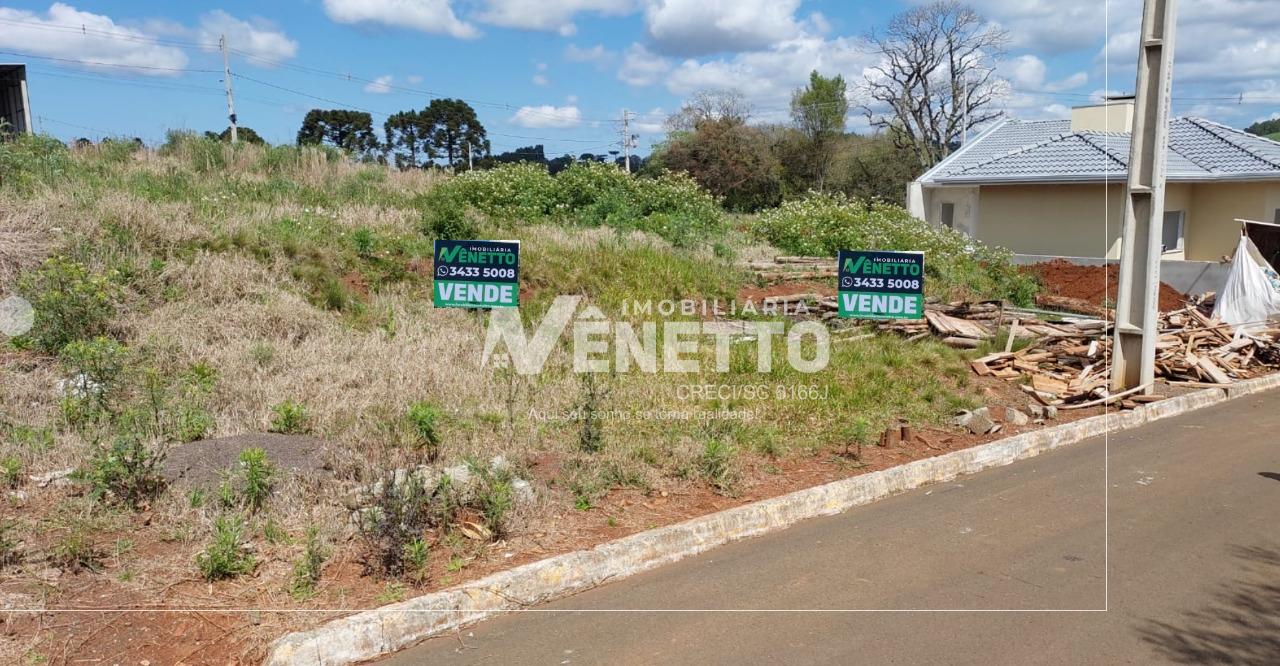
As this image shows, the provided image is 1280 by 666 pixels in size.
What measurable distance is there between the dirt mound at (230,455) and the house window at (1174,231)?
22.8 meters

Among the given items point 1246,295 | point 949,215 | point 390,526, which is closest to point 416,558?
point 390,526

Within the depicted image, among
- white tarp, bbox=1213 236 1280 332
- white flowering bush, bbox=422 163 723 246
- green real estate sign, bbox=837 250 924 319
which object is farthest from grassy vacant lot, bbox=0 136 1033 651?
white tarp, bbox=1213 236 1280 332

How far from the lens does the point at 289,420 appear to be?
7277 mm

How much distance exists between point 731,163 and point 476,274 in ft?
130

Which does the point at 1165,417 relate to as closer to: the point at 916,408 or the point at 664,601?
the point at 916,408

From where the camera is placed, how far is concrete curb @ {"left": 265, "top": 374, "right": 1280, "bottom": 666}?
14.6 ft

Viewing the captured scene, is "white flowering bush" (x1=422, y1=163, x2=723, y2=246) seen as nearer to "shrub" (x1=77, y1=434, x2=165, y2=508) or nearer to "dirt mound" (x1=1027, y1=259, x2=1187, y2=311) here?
"dirt mound" (x1=1027, y1=259, x2=1187, y2=311)

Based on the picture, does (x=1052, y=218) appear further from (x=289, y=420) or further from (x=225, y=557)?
(x=225, y=557)

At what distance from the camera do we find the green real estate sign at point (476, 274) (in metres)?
9.34

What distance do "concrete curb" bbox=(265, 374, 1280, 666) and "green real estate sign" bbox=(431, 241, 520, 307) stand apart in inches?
157

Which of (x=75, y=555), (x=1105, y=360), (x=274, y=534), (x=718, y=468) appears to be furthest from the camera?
(x=1105, y=360)

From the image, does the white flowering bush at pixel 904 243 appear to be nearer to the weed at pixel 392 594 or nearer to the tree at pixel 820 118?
the weed at pixel 392 594

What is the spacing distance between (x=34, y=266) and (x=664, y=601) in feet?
29.4

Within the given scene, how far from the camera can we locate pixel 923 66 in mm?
49219
